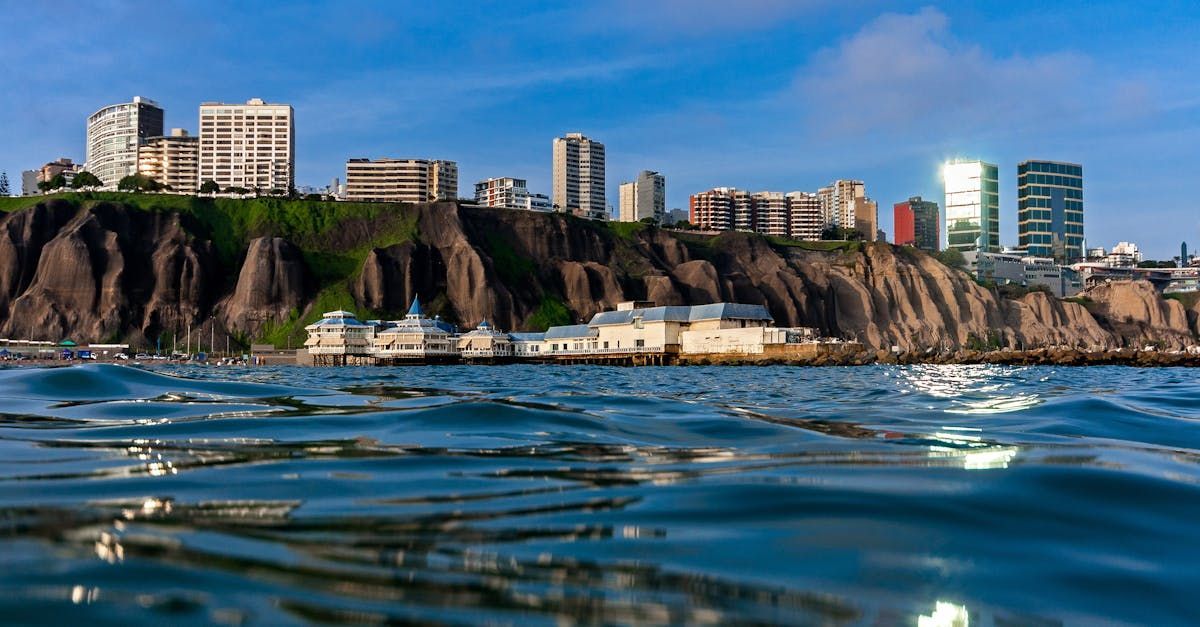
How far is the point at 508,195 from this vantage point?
585ft

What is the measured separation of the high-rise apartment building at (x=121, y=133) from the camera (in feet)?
598

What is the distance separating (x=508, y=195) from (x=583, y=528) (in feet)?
583

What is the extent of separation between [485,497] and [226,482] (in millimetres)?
1395

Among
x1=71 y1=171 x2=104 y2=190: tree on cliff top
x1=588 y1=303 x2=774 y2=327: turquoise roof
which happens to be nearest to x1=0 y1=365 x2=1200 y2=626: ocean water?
x1=588 y1=303 x2=774 y2=327: turquoise roof

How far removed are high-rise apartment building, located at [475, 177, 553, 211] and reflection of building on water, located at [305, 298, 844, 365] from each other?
75.6 m

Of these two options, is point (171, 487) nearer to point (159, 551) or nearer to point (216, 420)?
point (159, 551)

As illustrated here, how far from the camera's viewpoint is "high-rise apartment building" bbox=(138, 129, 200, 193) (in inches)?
6398

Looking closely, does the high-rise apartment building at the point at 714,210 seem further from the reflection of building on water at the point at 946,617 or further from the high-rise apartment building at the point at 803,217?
the reflection of building on water at the point at 946,617

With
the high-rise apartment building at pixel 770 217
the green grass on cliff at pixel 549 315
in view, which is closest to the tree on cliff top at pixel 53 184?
the green grass on cliff at pixel 549 315

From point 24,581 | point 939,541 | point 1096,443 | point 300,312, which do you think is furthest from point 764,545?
point 300,312

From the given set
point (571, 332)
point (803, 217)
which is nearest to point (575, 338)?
point (571, 332)

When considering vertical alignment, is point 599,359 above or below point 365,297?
below

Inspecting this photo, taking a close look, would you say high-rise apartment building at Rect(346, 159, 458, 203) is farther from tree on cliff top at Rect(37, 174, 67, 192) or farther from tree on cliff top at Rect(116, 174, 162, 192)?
tree on cliff top at Rect(37, 174, 67, 192)

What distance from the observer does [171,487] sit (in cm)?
433
